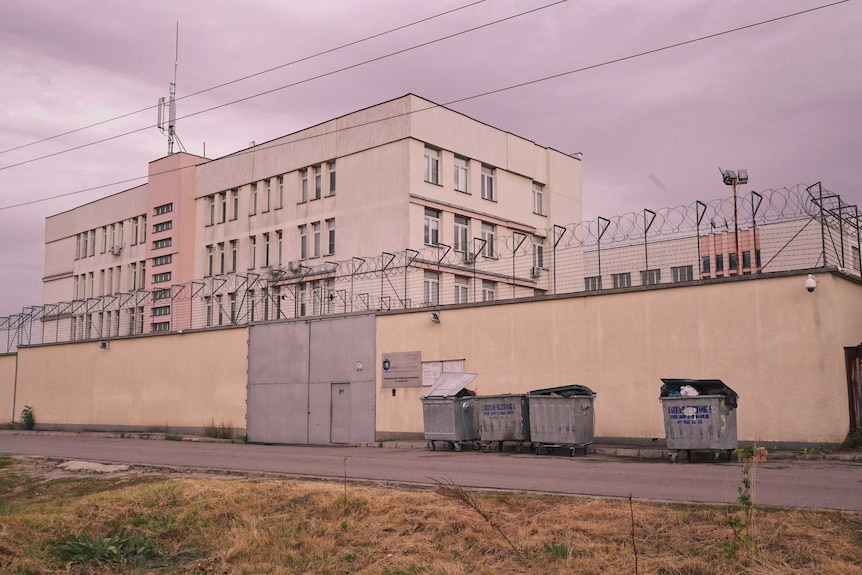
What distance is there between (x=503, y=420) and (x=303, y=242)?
2550cm

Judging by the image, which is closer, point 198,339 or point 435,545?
point 435,545

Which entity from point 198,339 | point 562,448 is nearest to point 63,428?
point 198,339

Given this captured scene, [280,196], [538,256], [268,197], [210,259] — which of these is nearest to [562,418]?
[538,256]

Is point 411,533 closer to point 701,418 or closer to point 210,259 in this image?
point 701,418

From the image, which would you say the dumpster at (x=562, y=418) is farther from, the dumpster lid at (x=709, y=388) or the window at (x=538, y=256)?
the window at (x=538, y=256)

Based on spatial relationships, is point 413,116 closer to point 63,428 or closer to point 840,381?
point 63,428

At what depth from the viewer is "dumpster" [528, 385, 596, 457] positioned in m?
18.8

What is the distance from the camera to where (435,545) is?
8.68 m

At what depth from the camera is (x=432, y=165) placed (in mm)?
40906

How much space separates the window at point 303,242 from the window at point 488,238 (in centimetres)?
914

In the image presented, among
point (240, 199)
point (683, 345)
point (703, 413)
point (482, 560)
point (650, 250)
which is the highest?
point (240, 199)

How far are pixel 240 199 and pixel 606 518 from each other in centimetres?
4135

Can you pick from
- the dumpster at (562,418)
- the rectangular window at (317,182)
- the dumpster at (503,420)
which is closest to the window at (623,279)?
the rectangular window at (317,182)

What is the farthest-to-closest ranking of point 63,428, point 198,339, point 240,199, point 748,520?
1. point 240,199
2. point 63,428
3. point 198,339
4. point 748,520
